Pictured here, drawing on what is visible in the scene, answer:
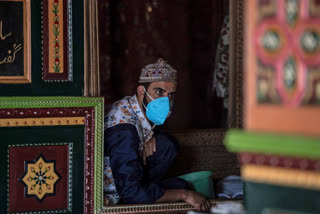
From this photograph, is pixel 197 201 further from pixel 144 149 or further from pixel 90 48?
pixel 90 48

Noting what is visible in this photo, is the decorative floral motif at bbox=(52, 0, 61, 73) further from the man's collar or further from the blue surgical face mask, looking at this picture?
the blue surgical face mask

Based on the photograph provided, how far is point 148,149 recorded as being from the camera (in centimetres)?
364

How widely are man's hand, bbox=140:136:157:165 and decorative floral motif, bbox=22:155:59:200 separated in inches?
27.3

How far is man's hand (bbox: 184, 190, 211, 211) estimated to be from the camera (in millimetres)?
3389

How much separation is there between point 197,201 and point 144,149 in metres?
0.56

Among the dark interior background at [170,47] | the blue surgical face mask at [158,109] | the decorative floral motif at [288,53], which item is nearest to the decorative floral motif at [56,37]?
the blue surgical face mask at [158,109]

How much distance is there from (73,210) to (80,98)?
759 mm

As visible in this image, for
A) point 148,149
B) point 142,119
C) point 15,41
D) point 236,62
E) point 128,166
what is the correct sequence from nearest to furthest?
point 15,41, point 128,166, point 142,119, point 148,149, point 236,62

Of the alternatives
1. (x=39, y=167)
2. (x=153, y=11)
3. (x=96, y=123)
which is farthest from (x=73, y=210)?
(x=153, y=11)

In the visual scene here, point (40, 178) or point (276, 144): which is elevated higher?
point (276, 144)

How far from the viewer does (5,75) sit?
3.12 metres

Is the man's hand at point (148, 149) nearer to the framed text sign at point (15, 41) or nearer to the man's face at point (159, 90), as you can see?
the man's face at point (159, 90)

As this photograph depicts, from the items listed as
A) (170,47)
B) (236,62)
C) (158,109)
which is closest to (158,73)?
(158,109)

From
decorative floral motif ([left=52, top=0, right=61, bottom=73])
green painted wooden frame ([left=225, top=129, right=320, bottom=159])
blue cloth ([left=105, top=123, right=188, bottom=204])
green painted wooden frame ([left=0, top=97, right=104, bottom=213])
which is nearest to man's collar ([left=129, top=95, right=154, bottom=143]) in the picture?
blue cloth ([left=105, top=123, right=188, bottom=204])
